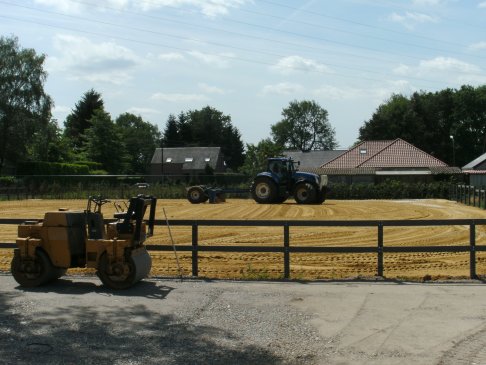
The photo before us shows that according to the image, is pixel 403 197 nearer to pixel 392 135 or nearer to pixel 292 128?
pixel 392 135

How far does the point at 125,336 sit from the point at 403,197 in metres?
46.9

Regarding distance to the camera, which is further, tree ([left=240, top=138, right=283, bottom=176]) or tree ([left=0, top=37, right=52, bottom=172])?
tree ([left=240, top=138, right=283, bottom=176])

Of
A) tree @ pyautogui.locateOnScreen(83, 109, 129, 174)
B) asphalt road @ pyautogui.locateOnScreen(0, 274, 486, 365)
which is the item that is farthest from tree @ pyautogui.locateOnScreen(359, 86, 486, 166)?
asphalt road @ pyautogui.locateOnScreen(0, 274, 486, 365)

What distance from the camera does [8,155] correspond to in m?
65.4

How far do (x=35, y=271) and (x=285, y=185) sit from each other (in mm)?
28880

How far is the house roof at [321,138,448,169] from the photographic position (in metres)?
65.7

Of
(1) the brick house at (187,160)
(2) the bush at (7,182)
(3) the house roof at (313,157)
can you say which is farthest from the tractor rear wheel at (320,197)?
(1) the brick house at (187,160)

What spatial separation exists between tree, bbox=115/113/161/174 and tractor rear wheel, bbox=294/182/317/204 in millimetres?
100277

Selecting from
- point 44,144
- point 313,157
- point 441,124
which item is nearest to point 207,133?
point 313,157

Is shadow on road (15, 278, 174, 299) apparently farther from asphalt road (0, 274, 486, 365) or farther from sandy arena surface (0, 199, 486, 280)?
sandy arena surface (0, 199, 486, 280)

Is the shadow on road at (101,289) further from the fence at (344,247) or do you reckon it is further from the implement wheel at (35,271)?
the fence at (344,247)

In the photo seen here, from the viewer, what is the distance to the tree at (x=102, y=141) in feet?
310

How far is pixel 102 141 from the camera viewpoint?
3733 inches

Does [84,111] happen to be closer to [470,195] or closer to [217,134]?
[217,134]
